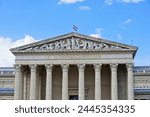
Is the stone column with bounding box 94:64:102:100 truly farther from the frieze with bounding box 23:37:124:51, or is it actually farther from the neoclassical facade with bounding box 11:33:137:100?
the frieze with bounding box 23:37:124:51

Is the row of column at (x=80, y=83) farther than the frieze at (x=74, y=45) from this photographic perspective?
No

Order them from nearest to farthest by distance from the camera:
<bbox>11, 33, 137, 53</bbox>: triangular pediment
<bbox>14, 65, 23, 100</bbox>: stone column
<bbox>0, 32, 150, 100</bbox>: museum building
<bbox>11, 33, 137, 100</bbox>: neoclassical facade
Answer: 1. <bbox>11, 33, 137, 100</bbox>: neoclassical facade
2. <bbox>0, 32, 150, 100</bbox>: museum building
3. <bbox>11, 33, 137, 53</bbox>: triangular pediment
4. <bbox>14, 65, 23, 100</bbox>: stone column

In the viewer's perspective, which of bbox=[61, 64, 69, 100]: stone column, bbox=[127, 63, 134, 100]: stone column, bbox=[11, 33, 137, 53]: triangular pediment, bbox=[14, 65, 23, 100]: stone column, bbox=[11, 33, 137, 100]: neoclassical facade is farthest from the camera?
bbox=[14, 65, 23, 100]: stone column

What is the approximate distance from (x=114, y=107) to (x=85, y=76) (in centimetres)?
4987

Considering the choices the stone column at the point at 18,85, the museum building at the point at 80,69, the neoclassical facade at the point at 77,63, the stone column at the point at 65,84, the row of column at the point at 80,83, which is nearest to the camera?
the row of column at the point at 80,83

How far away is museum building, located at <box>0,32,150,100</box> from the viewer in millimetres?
52000

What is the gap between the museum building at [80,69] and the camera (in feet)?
171

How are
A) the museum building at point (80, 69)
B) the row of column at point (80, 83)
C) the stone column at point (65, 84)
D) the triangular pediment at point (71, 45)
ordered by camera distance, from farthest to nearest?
1. the triangular pediment at point (71, 45)
2. the museum building at point (80, 69)
3. the stone column at point (65, 84)
4. the row of column at point (80, 83)

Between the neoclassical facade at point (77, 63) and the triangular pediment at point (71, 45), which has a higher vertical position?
the triangular pediment at point (71, 45)

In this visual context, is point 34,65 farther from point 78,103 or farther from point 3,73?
point 78,103

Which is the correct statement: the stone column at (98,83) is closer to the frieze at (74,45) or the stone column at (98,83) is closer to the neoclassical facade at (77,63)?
the neoclassical facade at (77,63)

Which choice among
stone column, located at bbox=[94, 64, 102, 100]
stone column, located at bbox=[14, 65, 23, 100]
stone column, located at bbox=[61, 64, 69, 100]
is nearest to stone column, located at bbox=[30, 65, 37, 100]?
stone column, located at bbox=[14, 65, 23, 100]

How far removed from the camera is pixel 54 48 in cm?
5338

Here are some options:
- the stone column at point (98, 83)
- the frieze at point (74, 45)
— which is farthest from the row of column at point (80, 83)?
the frieze at point (74, 45)
